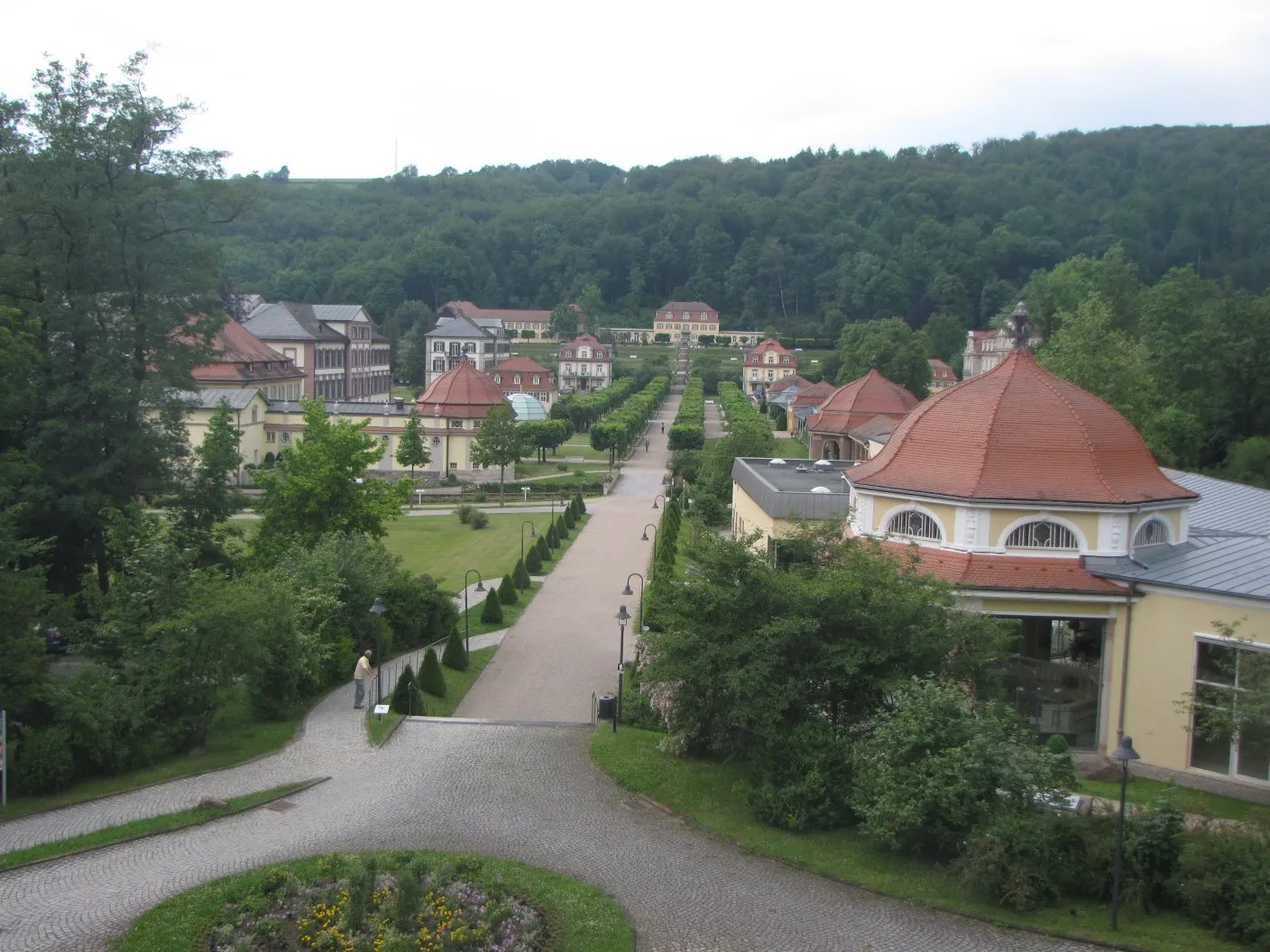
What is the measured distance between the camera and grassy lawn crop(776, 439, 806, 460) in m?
67.1

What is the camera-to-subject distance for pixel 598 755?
→ 18.6 metres

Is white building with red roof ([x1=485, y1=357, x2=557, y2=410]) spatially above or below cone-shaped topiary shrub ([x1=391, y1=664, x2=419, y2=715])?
above

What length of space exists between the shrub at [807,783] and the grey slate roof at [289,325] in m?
81.1

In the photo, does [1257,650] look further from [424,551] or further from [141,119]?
[424,551]

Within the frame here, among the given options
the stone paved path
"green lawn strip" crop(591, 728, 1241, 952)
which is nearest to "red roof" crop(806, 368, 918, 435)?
the stone paved path

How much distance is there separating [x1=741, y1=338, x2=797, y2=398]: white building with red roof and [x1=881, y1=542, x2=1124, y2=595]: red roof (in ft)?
316

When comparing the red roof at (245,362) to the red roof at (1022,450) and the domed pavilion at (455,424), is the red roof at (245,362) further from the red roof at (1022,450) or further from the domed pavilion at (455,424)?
the red roof at (1022,450)

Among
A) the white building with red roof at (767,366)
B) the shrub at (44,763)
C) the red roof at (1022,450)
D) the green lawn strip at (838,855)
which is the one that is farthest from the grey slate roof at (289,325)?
the green lawn strip at (838,855)

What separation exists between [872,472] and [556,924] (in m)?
12.7

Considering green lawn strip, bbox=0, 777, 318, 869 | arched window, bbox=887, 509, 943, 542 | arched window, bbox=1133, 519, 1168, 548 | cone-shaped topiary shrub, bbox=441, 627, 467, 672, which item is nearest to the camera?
green lawn strip, bbox=0, 777, 318, 869

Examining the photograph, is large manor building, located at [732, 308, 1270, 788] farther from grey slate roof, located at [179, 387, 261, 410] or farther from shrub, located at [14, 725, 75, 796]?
grey slate roof, located at [179, 387, 261, 410]

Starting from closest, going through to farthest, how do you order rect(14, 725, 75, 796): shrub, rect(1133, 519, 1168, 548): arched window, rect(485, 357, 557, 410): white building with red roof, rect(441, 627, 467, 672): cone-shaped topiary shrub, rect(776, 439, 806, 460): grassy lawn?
rect(14, 725, 75, 796): shrub
rect(1133, 519, 1168, 548): arched window
rect(441, 627, 467, 672): cone-shaped topiary shrub
rect(776, 439, 806, 460): grassy lawn
rect(485, 357, 557, 410): white building with red roof

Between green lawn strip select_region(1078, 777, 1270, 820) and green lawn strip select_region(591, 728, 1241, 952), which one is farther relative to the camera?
green lawn strip select_region(1078, 777, 1270, 820)

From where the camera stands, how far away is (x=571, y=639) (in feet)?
94.6
